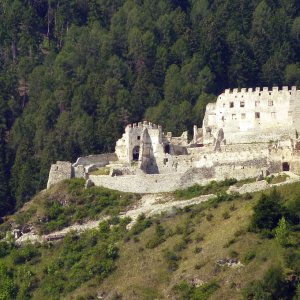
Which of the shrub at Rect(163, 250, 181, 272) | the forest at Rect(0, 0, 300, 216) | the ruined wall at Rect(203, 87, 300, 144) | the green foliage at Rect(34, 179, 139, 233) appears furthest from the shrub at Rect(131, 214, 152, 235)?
the forest at Rect(0, 0, 300, 216)

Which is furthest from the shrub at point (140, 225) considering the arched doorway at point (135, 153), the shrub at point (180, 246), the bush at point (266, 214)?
the arched doorway at point (135, 153)

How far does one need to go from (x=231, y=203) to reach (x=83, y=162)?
13.3 m

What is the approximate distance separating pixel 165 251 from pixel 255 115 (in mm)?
13211

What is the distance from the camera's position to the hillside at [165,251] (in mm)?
69438

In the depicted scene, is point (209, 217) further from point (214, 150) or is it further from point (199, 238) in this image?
point (214, 150)

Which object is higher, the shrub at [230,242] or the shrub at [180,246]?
the shrub at [230,242]

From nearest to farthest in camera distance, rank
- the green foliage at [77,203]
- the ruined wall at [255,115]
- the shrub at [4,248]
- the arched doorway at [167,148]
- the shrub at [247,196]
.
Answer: the shrub at [247,196] < the shrub at [4,248] < the green foliage at [77,203] < the ruined wall at [255,115] < the arched doorway at [167,148]

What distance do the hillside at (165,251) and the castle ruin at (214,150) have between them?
103 centimetres

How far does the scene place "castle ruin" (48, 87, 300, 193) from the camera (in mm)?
78688

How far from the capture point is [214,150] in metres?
81.0

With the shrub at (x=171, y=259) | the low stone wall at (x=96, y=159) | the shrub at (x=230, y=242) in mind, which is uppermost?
the low stone wall at (x=96, y=159)

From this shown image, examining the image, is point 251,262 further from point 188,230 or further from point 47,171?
point 47,171

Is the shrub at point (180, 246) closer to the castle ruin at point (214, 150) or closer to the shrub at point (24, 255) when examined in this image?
the castle ruin at point (214, 150)

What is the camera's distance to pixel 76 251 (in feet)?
256
